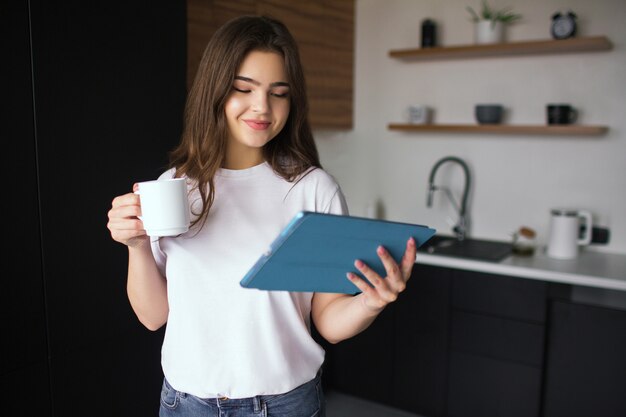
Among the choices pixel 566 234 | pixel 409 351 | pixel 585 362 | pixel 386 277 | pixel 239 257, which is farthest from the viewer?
pixel 409 351

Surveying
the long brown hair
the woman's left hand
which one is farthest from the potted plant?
the woman's left hand

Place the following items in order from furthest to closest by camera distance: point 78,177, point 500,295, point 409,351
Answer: point 409,351, point 500,295, point 78,177

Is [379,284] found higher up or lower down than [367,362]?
higher up

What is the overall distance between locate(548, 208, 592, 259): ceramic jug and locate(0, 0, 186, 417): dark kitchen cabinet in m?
1.77

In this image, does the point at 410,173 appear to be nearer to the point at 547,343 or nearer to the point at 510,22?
the point at 510,22

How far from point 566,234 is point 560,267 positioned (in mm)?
234

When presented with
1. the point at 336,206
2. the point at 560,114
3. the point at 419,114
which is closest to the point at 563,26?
the point at 560,114

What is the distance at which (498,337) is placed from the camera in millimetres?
2533

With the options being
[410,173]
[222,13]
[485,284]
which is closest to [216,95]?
[222,13]

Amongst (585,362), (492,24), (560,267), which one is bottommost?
(585,362)

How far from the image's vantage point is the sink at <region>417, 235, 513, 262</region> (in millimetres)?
2645

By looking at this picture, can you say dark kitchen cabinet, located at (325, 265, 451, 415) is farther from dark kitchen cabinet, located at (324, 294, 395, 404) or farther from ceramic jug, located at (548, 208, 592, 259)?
ceramic jug, located at (548, 208, 592, 259)

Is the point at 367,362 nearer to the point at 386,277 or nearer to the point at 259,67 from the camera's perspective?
the point at 386,277

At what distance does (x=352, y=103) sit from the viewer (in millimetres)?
3406
